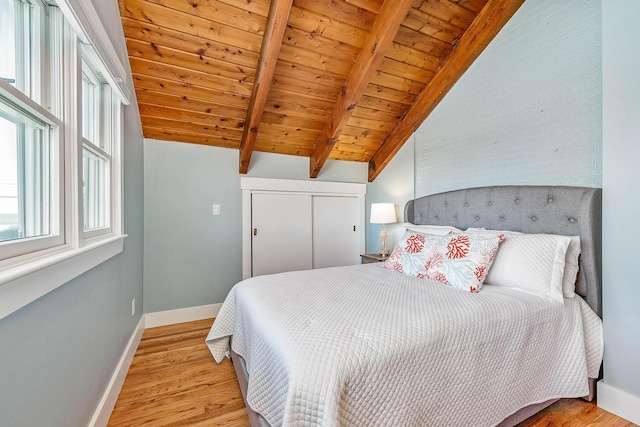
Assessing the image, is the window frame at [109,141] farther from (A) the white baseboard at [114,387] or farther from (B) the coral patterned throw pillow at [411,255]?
(B) the coral patterned throw pillow at [411,255]

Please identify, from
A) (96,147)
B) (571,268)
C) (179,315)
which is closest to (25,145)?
(96,147)

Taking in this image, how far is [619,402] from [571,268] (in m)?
0.72

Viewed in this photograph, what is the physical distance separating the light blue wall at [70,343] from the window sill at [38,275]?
0.05 m

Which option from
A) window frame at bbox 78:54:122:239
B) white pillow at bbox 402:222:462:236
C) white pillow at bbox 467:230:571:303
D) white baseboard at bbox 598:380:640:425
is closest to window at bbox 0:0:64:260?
window frame at bbox 78:54:122:239

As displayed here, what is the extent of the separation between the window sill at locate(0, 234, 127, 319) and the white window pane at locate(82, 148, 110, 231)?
403 mm

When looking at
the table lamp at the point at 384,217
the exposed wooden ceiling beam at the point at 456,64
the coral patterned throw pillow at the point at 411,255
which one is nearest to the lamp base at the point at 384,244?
the table lamp at the point at 384,217

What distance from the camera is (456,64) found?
8.01 ft

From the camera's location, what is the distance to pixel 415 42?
2318 millimetres

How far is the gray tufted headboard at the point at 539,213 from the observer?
1591 mm

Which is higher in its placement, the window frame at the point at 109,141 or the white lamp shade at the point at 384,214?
the window frame at the point at 109,141

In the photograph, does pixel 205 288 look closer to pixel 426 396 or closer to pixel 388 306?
pixel 388 306

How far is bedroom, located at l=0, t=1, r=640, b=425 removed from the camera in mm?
848

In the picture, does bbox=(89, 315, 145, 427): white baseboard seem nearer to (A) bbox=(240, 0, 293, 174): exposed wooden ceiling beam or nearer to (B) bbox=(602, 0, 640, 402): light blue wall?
(A) bbox=(240, 0, 293, 174): exposed wooden ceiling beam

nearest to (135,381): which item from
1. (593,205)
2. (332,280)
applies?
(332,280)
